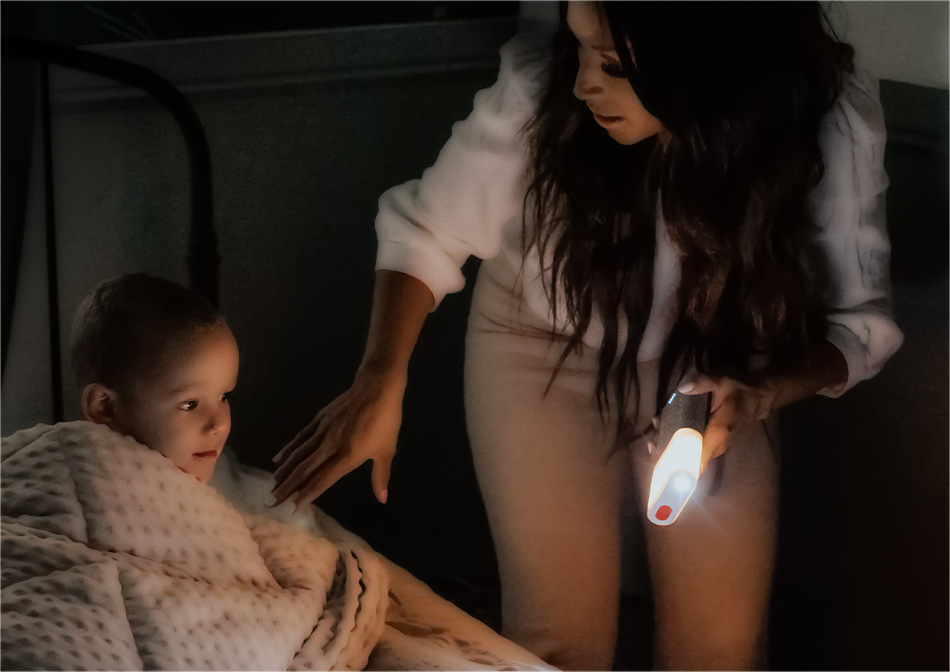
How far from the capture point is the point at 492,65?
0.70m

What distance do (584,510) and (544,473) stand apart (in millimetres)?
52

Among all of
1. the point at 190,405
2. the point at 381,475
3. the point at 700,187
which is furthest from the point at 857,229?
the point at 190,405

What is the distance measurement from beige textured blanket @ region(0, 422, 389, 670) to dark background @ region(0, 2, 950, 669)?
0.06 m

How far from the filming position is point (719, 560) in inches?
28.1

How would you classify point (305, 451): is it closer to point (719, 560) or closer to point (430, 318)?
point (430, 318)

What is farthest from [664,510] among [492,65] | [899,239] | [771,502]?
[492,65]

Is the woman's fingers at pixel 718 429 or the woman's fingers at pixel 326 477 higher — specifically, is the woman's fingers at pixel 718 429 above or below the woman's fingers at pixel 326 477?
above

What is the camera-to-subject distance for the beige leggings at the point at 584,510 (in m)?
0.71

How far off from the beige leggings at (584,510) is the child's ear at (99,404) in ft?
1.08

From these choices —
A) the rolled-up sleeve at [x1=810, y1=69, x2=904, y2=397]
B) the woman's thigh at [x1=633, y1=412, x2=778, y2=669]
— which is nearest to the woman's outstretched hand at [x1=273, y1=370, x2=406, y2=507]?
the woman's thigh at [x1=633, y1=412, x2=778, y2=669]

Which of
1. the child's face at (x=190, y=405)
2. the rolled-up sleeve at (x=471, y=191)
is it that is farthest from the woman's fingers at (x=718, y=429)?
the child's face at (x=190, y=405)

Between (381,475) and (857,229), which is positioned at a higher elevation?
(857,229)

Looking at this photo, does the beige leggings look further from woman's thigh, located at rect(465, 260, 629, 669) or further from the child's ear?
the child's ear

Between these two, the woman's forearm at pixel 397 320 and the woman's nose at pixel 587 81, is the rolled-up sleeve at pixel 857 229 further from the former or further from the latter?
the woman's forearm at pixel 397 320
